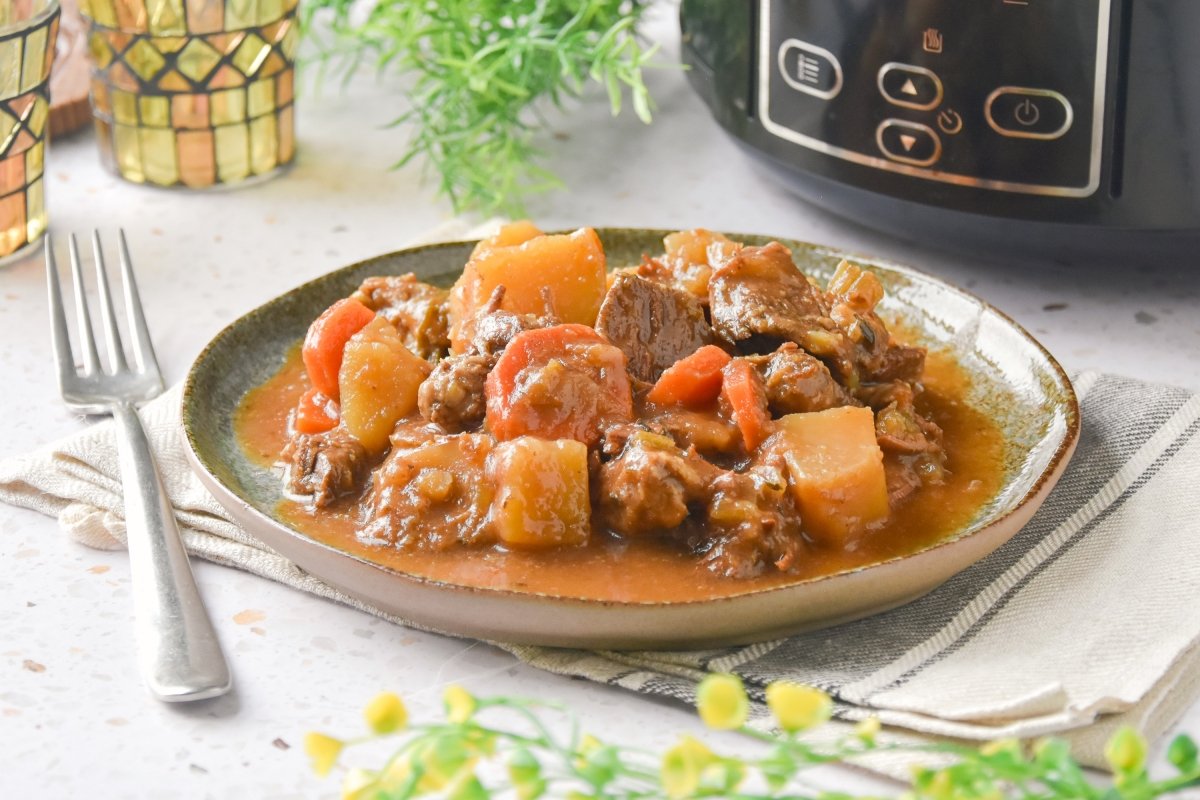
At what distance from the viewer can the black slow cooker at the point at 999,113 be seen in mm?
1681

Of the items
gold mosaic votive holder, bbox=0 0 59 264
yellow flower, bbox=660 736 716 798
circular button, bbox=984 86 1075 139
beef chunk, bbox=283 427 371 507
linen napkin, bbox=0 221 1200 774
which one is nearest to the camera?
yellow flower, bbox=660 736 716 798

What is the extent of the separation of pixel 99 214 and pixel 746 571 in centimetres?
150

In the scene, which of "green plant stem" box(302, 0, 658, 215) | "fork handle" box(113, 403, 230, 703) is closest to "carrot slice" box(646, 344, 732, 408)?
"fork handle" box(113, 403, 230, 703)

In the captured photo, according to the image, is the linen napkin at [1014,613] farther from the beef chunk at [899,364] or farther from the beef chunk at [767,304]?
the beef chunk at [767,304]

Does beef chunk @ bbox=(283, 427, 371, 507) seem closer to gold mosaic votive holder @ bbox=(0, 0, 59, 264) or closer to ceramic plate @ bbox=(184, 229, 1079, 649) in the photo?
ceramic plate @ bbox=(184, 229, 1079, 649)

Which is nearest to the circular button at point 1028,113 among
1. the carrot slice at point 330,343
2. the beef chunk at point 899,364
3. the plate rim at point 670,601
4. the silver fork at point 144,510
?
the plate rim at point 670,601

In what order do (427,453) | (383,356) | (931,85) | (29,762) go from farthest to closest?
(931,85) → (383,356) → (427,453) → (29,762)

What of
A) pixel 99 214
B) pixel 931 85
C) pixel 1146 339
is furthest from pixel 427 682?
pixel 99 214

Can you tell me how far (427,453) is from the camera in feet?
4.56

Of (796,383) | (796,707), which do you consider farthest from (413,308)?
(796,707)

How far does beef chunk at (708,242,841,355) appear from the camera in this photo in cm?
150

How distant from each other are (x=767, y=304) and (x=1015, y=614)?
16.2 inches

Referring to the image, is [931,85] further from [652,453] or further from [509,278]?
[652,453]

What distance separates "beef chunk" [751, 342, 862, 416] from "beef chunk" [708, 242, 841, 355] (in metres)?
0.04
